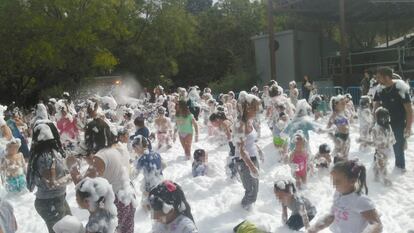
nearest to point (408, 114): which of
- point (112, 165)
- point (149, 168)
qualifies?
point (149, 168)

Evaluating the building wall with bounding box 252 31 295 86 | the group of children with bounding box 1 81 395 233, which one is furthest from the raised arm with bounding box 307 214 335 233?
the building wall with bounding box 252 31 295 86

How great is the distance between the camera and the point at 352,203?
3.86 meters

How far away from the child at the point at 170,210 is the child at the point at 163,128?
7795mm

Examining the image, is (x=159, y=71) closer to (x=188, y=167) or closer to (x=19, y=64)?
(x=19, y=64)

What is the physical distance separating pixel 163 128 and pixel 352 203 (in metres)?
8.07

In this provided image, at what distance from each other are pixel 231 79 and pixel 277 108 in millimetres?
17666

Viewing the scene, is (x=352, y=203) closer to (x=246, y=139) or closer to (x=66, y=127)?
(x=246, y=139)

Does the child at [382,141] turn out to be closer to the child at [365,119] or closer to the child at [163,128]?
the child at [365,119]

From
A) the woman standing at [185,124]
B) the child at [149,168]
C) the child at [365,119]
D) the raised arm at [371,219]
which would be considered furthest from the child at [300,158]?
the woman standing at [185,124]

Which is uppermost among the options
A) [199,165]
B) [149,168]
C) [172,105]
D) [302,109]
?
[302,109]

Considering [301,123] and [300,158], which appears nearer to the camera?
[300,158]

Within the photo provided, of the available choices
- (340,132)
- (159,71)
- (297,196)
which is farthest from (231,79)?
(297,196)

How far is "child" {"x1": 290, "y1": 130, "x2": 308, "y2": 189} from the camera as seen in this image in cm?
706

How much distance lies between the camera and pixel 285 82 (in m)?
25.2
